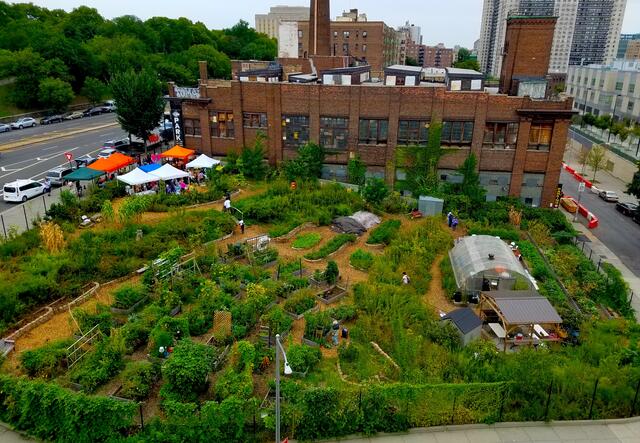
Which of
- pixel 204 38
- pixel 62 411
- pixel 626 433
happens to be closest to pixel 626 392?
pixel 626 433

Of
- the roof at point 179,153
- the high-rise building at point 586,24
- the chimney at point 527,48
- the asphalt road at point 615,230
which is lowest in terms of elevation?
the asphalt road at point 615,230

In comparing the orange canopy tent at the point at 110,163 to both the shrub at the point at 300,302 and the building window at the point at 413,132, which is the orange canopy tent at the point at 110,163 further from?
the shrub at the point at 300,302

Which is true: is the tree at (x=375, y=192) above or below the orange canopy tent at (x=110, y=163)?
below

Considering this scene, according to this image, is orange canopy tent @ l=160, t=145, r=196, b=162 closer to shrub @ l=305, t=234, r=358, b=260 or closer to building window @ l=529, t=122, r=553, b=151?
shrub @ l=305, t=234, r=358, b=260

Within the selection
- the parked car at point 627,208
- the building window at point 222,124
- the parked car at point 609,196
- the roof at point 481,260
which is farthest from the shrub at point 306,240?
the parked car at point 609,196

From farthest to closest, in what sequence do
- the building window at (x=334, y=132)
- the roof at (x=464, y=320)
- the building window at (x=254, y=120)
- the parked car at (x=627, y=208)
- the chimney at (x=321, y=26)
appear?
1. the chimney at (x=321, y=26)
2. the parked car at (x=627, y=208)
3. the building window at (x=254, y=120)
4. the building window at (x=334, y=132)
5. the roof at (x=464, y=320)

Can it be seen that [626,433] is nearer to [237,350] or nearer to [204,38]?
[237,350]

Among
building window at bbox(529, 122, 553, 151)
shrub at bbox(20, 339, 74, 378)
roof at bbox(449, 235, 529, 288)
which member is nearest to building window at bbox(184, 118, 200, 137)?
roof at bbox(449, 235, 529, 288)
